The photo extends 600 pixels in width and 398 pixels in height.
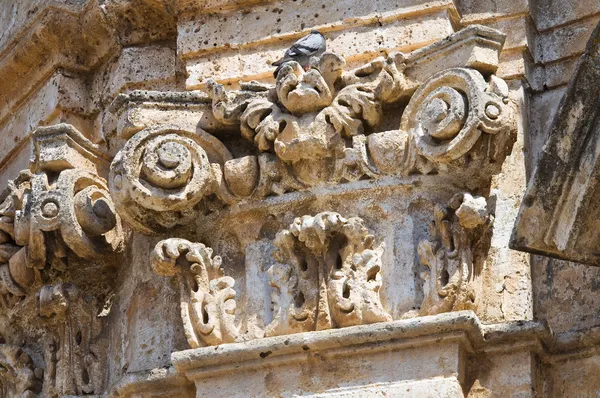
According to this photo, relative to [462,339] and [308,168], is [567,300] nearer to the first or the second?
[462,339]

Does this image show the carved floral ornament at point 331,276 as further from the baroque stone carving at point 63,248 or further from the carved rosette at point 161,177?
the baroque stone carving at point 63,248

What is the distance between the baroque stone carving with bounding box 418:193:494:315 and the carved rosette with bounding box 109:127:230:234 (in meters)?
0.78

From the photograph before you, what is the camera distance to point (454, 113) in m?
5.60

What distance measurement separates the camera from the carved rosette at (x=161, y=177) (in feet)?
19.2

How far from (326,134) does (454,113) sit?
0.43 m

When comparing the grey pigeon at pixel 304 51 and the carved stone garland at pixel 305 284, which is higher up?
the grey pigeon at pixel 304 51

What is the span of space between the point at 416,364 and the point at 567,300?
53 centimetres

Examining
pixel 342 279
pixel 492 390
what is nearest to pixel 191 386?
pixel 342 279

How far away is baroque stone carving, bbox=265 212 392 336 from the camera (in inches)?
218

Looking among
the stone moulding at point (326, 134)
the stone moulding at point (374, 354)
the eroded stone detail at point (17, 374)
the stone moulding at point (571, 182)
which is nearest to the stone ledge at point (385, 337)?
the stone moulding at point (374, 354)

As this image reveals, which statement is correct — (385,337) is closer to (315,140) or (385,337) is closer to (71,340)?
(315,140)

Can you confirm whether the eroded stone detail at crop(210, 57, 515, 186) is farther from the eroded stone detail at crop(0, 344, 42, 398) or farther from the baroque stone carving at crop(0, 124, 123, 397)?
the eroded stone detail at crop(0, 344, 42, 398)

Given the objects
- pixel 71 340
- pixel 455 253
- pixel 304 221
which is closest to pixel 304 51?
pixel 304 221

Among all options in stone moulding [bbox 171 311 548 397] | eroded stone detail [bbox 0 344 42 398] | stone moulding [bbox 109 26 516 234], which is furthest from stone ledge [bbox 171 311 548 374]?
eroded stone detail [bbox 0 344 42 398]
